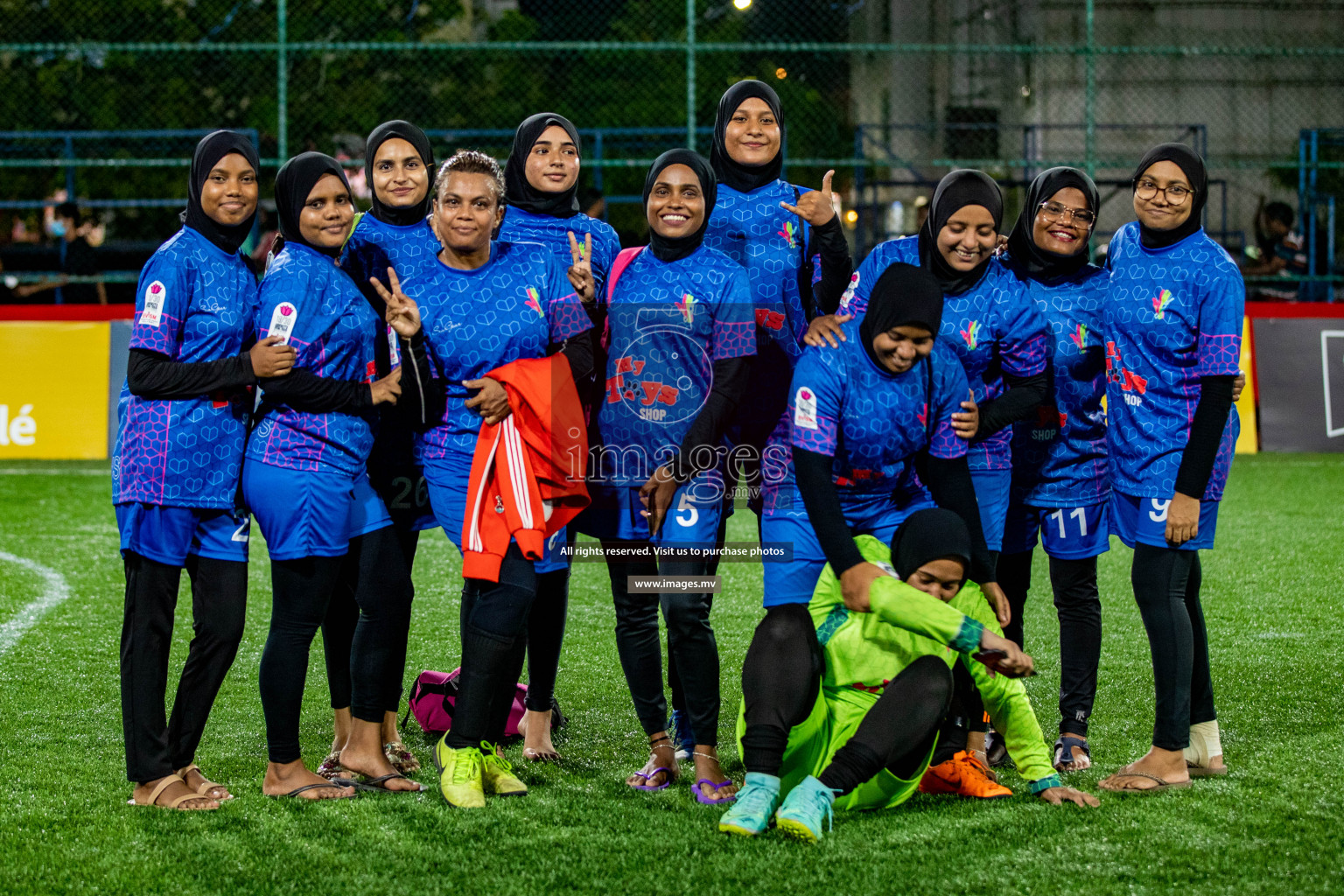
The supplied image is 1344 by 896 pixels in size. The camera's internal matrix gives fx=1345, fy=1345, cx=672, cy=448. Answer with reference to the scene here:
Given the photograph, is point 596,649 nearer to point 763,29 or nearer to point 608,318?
point 608,318

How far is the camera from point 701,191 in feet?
14.1

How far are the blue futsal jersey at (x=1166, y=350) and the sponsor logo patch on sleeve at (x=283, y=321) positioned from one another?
2563mm

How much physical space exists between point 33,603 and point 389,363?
3618 mm

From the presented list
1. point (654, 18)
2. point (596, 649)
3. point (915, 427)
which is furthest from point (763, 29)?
point (915, 427)

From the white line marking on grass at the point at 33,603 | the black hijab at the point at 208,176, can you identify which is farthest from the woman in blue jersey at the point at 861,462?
the white line marking on grass at the point at 33,603

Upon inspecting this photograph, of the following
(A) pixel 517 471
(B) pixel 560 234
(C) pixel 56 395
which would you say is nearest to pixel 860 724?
(A) pixel 517 471

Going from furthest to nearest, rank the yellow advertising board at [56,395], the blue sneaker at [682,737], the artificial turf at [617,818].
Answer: the yellow advertising board at [56,395] → the blue sneaker at [682,737] → the artificial turf at [617,818]

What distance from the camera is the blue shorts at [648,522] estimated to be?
420 cm

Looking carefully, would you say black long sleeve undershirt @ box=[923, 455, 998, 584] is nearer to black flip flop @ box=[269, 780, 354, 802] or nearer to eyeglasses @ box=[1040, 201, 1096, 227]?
eyeglasses @ box=[1040, 201, 1096, 227]

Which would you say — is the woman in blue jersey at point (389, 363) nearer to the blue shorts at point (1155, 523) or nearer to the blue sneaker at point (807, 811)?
the blue sneaker at point (807, 811)

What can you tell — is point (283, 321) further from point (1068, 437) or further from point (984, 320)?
point (1068, 437)

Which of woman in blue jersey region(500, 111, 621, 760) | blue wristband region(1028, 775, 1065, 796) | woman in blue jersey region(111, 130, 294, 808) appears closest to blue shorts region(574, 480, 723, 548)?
woman in blue jersey region(500, 111, 621, 760)

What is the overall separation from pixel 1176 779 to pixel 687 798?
59.7 inches

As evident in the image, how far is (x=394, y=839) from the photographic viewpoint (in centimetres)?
379
